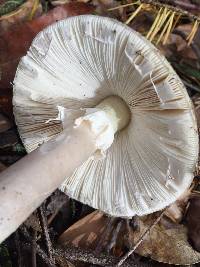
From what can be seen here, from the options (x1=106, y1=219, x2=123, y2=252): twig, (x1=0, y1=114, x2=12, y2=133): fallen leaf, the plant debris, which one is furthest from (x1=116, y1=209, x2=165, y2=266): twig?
(x1=0, y1=114, x2=12, y2=133): fallen leaf

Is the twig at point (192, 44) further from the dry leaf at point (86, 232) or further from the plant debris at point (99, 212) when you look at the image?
the dry leaf at point (86, 232)

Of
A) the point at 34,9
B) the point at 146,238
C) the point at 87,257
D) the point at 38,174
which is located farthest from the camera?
the point at 34,9

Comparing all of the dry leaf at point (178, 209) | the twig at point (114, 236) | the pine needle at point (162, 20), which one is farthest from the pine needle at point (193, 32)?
the twig at point (114, 236)

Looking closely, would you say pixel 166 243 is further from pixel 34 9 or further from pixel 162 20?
pixel 34 9

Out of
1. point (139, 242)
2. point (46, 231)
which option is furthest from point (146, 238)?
point (46, 231)

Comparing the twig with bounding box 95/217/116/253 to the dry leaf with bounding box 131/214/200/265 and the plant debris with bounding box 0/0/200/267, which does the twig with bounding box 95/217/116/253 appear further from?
the dry leaf with bounding box 131/214/200/265

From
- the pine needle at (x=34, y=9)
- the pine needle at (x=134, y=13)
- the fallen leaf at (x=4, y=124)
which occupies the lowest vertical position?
the fallen leaf at (x=4, y=124)

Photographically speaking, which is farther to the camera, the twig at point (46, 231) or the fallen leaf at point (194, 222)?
the fallen leaf at point (194, 222)
